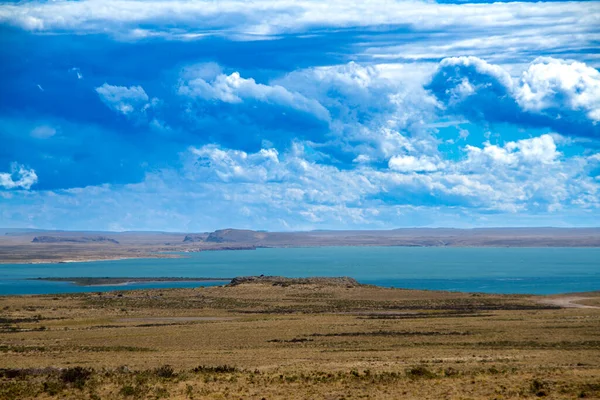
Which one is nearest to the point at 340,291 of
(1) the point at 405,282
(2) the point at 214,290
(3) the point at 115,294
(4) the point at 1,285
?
(2) the point at 214,290

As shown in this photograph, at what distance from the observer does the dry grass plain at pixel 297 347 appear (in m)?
26.7

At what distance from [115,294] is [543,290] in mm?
61447

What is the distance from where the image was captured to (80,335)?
53.2 m

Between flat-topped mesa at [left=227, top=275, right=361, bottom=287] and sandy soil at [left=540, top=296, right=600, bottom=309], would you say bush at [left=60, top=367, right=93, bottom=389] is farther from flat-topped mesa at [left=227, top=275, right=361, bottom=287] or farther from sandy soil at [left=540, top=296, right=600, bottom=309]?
flat-topped mesa at [left=227, top=275, right=361, bottom=287]

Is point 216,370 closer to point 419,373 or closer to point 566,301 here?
point 419,373

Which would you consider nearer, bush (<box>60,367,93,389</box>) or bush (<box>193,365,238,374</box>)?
bush (<box>60,367,93,389</box>)

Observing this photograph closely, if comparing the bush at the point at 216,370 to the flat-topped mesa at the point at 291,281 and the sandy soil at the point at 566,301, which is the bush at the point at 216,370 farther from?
the flat-topped mesa at the point at 291,281

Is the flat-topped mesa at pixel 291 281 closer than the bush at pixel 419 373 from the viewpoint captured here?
No

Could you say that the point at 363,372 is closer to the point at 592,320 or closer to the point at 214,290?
the point at 592,320

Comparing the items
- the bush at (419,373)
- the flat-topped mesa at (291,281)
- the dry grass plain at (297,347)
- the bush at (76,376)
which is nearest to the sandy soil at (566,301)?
the dry grass plain at (297,347)

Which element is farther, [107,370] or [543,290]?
[543,290]

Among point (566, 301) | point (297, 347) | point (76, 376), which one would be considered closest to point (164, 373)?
point (76, 376)

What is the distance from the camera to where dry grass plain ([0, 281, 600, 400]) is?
87.5 feet

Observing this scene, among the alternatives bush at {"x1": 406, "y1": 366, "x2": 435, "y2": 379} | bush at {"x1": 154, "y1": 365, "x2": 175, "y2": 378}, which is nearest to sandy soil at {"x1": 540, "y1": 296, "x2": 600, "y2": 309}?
bush at {"x1": 406, "y1": 366, "x2": 435, "y2": 379}
